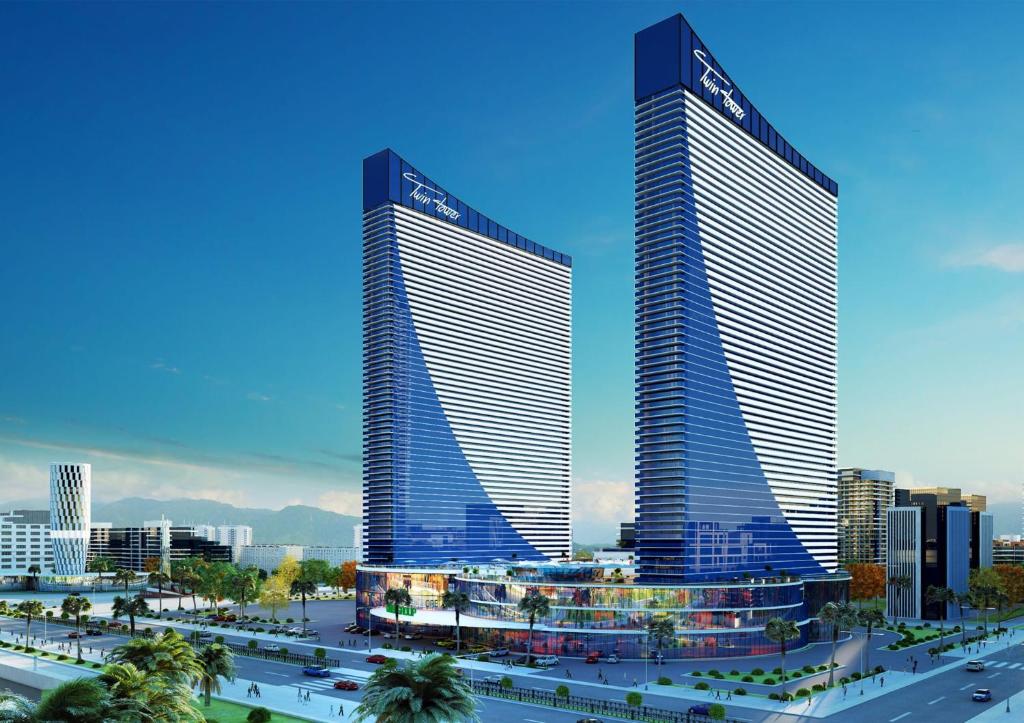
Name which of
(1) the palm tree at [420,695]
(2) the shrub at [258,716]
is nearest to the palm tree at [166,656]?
(2) the shrub at [258,716]

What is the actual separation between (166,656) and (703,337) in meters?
113

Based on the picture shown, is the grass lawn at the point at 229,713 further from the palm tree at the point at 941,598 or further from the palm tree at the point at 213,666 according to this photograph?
the palm tree at the point at 941,598

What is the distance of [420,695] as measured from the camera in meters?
58.8

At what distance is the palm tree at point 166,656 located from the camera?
265ft

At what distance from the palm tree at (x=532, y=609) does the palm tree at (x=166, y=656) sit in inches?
2297

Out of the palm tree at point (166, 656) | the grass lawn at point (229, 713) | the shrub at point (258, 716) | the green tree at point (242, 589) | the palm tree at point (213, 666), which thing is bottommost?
the green tree at point (242, 589)

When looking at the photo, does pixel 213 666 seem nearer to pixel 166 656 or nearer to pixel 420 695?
pixel 166 656

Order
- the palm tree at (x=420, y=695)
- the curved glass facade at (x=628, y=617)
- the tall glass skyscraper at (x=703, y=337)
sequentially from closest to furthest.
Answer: the palm tree at (x=420, y=695) < the curved glass facade at (x=628, y=617) < the tall glass skyscraper at (x=703, y=337)

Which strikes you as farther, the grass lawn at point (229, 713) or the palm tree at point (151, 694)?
the grass lawn at point (229, 713)

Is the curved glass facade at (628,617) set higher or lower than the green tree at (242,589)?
higher

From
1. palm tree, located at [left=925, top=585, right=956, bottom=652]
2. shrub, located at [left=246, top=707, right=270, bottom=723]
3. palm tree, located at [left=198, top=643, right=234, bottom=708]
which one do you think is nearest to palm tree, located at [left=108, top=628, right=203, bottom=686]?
shrub, located at [left=246, top=707, right=270, bottom=723]

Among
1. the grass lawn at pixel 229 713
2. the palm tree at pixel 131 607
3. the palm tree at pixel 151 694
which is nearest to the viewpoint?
the palm tree at pixel 151 694

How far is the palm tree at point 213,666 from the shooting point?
96.4 meters

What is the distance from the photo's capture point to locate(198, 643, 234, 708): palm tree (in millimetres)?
96438
